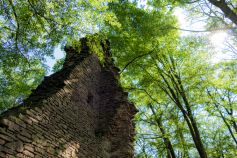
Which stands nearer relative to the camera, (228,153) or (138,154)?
(228,153)

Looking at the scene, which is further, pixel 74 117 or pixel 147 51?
pixel 147 51

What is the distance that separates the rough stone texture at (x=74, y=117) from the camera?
18.0 ft

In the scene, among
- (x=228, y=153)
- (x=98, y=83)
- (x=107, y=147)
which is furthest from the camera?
(x=228, y=153)

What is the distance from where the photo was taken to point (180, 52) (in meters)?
13.2

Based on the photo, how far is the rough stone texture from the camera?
547 centimetres

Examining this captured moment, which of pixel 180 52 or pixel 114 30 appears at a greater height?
pixel 114 30

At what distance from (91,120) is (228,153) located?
11.2 m

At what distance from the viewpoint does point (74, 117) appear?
7727 millimetres

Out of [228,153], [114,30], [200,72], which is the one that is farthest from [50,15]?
[228,153]

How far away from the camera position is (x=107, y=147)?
333 inches

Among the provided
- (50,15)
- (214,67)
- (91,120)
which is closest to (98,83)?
(91,120)

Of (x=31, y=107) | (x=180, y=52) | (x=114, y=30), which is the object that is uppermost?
(x=114, y=30)

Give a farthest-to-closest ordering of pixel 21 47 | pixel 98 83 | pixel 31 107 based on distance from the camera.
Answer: pixel 98 83 → pixel 21 47 → pixel 31 107

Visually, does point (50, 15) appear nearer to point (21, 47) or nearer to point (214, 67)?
point (21, 47)
